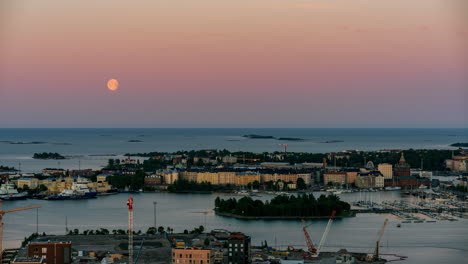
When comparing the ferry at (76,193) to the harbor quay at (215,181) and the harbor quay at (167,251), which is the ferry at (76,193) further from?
the harbor quay at (167,251)

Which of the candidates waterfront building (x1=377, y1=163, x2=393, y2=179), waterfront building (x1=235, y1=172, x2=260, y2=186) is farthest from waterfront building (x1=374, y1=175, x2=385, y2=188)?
waterfront building (x1=235, y1=172, x2=260, y2=186)

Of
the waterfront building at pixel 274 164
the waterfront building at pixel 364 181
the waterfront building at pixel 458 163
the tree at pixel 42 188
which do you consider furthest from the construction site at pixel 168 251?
the waterfront building at pixel 274 164

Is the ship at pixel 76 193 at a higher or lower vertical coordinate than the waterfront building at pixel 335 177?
lower

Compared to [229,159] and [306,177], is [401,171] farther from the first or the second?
[229,159]

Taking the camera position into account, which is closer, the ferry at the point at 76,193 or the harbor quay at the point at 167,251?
the harbor quay at the point at 167,251

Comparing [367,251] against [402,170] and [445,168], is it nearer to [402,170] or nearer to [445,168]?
[402,170]

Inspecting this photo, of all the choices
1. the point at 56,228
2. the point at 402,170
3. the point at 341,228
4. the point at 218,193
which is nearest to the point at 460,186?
the point at 402,170

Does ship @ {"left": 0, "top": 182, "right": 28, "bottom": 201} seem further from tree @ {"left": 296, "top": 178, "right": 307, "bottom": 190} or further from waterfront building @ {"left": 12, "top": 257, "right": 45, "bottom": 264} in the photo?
waterfront building @ {"left": 12, "top": 257, "right": 45, "bottom": 264}

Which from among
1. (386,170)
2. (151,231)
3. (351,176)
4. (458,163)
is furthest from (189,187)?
(458,163)

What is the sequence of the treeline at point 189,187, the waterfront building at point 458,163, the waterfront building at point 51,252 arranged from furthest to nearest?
the waterfront building at point 458,163 < the treeline at point 189,187 < the waterfront building at point 51,252
